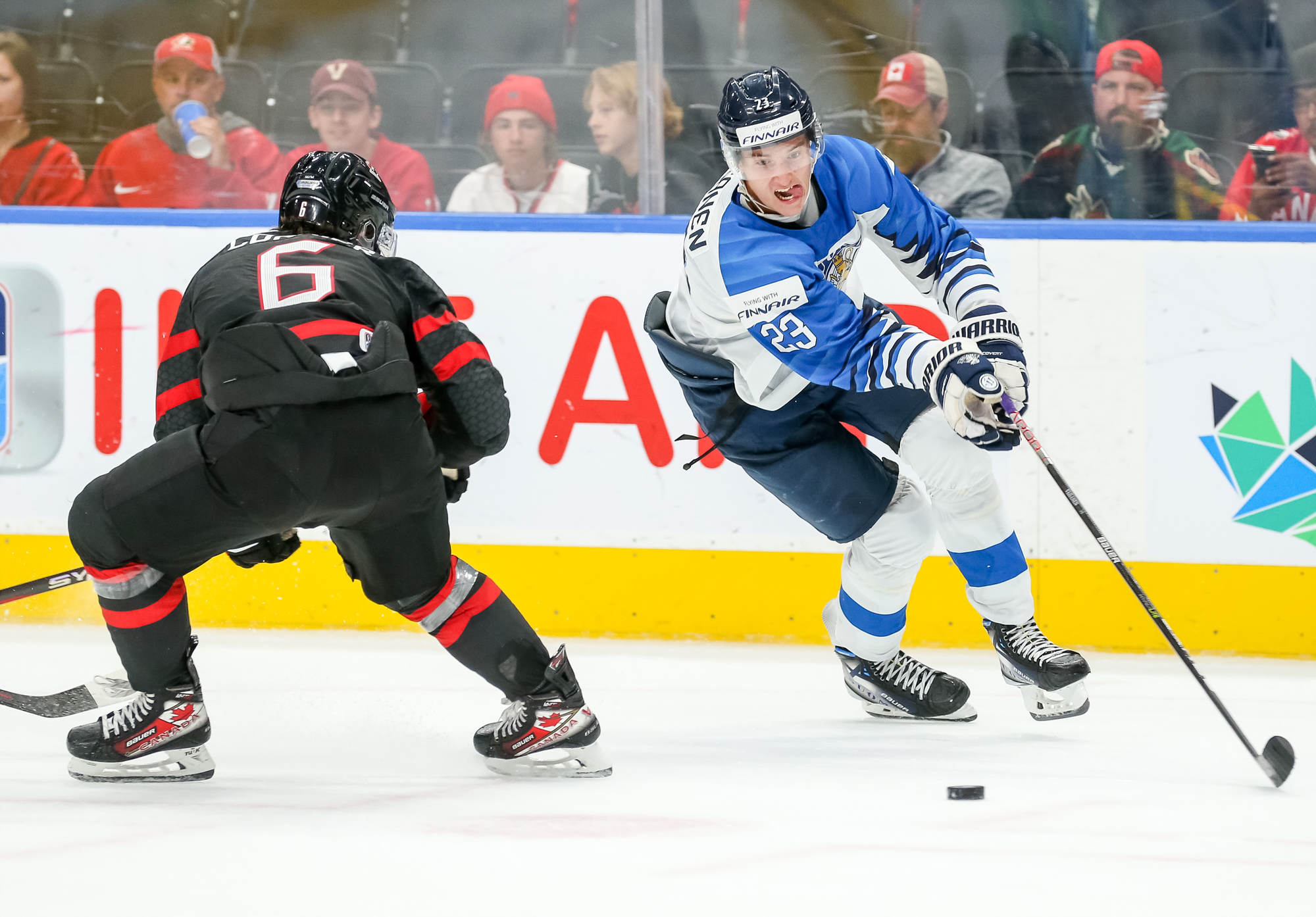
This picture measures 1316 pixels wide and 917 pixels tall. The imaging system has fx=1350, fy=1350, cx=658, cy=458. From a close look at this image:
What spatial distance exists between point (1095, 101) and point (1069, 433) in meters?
0.91

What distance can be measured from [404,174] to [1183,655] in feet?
7.95

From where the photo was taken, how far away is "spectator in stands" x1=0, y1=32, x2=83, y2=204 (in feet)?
12.4

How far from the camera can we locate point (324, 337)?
6.98 feet

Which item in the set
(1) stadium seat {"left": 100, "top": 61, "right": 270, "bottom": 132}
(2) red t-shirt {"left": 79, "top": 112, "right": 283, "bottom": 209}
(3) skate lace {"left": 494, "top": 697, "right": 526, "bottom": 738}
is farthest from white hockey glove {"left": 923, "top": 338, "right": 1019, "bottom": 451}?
(1) stadium seat {"left": 100, "top": 61, "right": 270, "bottom": 132}

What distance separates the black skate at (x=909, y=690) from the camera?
276 centimetres

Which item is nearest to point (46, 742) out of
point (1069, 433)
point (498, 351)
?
point (498, 351)

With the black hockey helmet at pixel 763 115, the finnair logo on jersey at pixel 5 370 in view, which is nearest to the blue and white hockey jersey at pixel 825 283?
the black hockey helmet at pixel 763 115

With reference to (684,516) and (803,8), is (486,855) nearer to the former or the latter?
(684,516)

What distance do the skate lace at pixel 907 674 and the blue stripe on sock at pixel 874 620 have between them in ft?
0.27

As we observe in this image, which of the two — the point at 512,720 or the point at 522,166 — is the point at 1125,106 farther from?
the point at 512,720

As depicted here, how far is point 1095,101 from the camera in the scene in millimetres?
3557

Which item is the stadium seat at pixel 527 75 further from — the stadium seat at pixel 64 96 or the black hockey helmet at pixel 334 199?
the black hockey helmet at pixel 334 199

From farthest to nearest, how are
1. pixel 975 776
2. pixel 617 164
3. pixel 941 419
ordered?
pixel 617 164 < pixel 941 419 < pixel 975 776

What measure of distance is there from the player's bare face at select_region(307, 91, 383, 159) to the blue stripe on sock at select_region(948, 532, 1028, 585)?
84.0 inches
